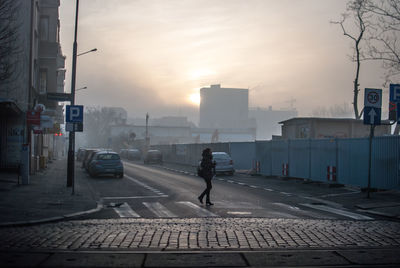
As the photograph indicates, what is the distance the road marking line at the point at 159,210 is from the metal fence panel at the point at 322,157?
10.5m

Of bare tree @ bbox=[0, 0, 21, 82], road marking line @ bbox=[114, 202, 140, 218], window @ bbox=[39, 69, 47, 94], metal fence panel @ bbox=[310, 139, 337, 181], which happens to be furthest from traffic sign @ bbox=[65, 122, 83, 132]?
window @ bbox=[39, 69, 47, 94]

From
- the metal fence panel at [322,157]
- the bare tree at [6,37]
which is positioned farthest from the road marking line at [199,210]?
the metal fence panel at [322,157]

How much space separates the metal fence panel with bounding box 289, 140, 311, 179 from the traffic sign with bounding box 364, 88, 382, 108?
8.13m

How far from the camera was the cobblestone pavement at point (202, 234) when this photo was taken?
7809 millimetres

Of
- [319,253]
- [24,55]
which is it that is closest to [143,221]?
[319,253]

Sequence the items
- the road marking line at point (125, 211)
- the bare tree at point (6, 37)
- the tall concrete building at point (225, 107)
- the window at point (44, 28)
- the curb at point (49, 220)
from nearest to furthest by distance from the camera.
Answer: the curb at point (49, 220) → the road marking line at point (125, 211) → the bare tree at point (6, 37) → the window at point (44, 28) → the tall concrete building at point (225, 107)

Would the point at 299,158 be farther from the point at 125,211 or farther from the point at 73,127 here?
the point at 125,211

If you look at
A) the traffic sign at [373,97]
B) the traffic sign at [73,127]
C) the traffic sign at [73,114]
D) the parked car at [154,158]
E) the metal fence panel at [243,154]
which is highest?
the traffic sign at [373,97]

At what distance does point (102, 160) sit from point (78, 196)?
1133 cm

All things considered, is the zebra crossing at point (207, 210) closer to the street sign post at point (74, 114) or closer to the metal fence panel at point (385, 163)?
the street sign post at point (74, 114)

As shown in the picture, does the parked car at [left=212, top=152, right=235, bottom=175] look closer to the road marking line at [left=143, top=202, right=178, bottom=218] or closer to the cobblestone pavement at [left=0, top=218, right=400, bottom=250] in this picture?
the road marking line at [left=143, top=202, right=178, bottom=218]

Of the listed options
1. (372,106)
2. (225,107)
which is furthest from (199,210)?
(225,107)

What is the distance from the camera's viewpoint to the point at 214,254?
7082mm

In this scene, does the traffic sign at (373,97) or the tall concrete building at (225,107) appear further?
the tall concrete building at (225,107)
